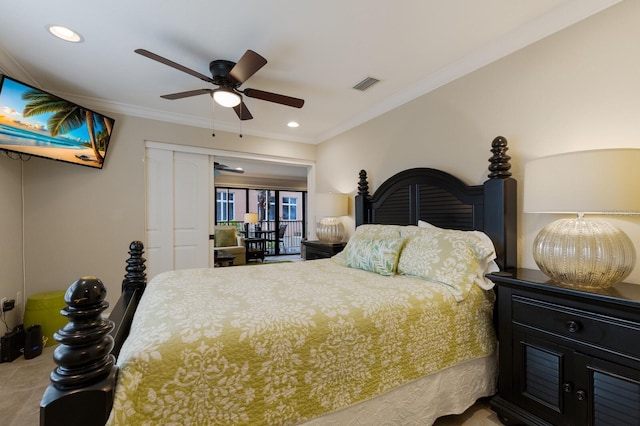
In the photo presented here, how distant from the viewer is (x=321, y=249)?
140 inches

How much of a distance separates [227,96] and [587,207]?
2.45m

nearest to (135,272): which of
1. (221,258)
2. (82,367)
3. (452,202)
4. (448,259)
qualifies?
(82,367)

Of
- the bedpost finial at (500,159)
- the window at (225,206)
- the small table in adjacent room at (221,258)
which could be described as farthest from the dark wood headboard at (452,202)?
the window at (225,206)


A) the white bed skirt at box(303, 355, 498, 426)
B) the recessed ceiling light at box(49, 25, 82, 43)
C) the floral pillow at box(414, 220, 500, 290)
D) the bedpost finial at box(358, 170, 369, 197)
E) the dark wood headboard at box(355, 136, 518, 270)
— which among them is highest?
the recessed ceiling light at box(49, 25, 82, 43)

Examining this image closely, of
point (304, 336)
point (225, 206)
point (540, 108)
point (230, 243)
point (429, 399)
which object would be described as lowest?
point (429, 399)

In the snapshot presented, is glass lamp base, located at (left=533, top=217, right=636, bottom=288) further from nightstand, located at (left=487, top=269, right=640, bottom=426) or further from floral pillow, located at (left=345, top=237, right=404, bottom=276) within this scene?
floral pillow, located at (left=345, top=237, right=404, bottom=276)

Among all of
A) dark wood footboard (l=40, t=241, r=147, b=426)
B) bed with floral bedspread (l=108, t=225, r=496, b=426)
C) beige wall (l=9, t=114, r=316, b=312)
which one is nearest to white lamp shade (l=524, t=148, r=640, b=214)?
bed with floral bedspread (l=108, t=225, r=496, b=426)

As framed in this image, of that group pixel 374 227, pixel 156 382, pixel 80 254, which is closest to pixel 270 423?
pixel 156 382

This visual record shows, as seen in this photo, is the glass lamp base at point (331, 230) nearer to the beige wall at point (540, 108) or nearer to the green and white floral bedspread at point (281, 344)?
the beige wall at point (540, 108)

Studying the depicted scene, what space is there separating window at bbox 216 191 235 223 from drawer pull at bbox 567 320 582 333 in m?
8.63

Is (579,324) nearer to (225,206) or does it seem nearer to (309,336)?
(309,336)

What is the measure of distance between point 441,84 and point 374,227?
1449mm

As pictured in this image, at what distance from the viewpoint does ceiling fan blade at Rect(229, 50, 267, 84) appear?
184cm

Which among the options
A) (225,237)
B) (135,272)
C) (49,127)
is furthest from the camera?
(225,237)
